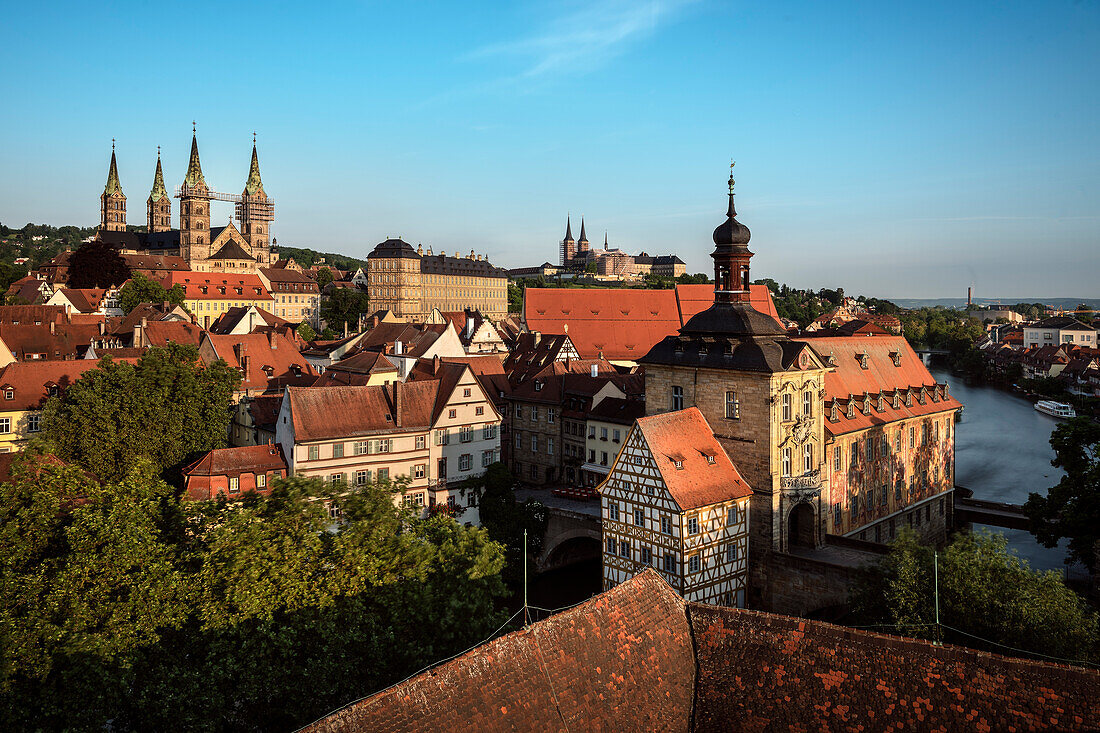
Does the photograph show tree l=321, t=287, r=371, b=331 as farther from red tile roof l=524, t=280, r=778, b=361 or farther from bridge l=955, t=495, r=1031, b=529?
bridge l=955, t=495, r=1031, b=529

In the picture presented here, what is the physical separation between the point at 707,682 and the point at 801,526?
2157 centimetres

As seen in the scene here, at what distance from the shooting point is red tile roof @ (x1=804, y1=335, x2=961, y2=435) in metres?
36.3

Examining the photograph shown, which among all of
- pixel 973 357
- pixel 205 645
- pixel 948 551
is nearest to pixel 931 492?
pixel 948 551

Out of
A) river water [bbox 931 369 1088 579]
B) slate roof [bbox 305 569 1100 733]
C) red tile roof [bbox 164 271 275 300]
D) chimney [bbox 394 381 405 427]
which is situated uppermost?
red tile roof [bbox 164 271 275 300]

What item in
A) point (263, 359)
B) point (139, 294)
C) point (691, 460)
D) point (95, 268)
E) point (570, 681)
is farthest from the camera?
point (95, 268)

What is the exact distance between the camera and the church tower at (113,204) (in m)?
185

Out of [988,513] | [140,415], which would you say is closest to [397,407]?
[140,415]

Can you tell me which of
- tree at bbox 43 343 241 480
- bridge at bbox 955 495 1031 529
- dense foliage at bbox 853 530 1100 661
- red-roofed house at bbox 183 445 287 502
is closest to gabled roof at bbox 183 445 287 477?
red-roofed house at bbox 183 445 287 502

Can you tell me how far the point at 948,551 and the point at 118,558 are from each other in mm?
19899

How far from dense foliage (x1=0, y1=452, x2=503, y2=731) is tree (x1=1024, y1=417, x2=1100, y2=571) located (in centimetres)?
2346

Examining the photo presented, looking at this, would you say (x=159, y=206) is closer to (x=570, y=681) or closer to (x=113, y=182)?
(x=113, y=182)

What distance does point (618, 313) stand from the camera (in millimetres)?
80188

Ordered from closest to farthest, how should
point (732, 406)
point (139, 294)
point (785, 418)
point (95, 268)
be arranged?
1. point (785, 418)
2. point (732, 406)
3. point (139, 294)
4. point (95, 268)

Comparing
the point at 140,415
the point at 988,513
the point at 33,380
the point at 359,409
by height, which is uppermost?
the point at 33,380
